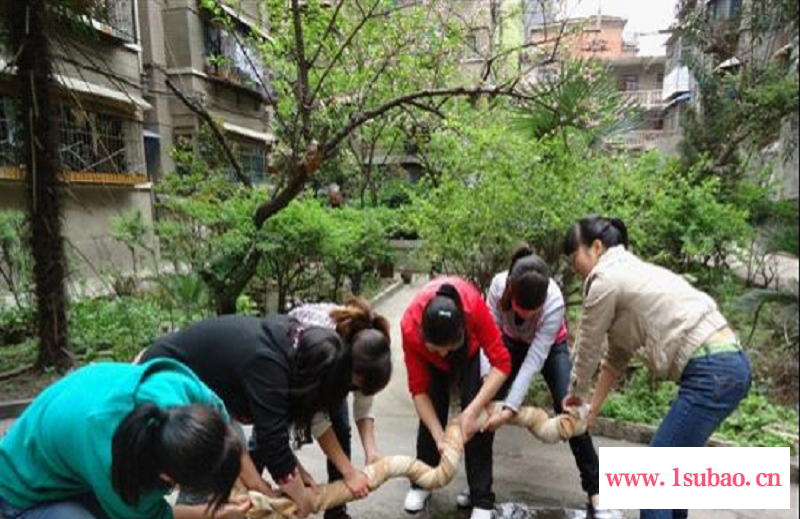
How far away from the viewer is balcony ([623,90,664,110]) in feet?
12.8

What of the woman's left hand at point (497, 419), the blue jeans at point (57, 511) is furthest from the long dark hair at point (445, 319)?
the blue jeans at point (57, 511)

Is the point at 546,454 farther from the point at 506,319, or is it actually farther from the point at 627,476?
the point at 627,476

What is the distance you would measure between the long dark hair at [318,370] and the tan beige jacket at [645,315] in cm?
91

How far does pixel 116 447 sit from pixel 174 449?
15 cm

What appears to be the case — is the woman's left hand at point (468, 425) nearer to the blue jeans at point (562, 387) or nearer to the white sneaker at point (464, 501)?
the blue jeans at point (562, 387)

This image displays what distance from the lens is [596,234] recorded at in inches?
79.0

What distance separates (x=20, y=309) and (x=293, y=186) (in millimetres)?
2899

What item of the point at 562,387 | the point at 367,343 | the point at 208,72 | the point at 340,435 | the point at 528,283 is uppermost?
the point at 208,72

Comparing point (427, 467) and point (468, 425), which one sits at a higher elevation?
point (468, 425)

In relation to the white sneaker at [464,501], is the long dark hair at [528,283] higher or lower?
higher

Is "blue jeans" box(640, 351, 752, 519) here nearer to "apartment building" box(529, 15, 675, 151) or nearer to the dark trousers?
the dark trousers

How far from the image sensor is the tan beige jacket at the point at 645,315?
Result: 1.79 meters

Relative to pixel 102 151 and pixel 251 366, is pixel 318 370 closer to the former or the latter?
pixel 251 366

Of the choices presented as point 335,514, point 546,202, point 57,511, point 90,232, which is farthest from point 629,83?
point 90,232
